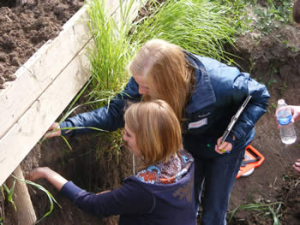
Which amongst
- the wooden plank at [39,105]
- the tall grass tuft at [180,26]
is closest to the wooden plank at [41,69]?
the wooden plank at [39,105]

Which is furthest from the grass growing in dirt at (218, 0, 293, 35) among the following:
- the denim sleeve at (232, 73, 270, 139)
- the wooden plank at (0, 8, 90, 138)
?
the wooden plank at (0, 8, 90, 138)

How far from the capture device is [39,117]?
6.19 feet

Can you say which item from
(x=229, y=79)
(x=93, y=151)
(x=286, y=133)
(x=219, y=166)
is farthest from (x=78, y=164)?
(x=286, y=133)

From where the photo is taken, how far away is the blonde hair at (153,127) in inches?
69.2

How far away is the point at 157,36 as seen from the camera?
2.71 metres

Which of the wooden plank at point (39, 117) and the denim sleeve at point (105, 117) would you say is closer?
the wooden plank at point (39, 117)

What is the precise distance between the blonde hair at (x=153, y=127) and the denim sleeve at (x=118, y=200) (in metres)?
0.17

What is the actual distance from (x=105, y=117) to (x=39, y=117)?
0.42 meters

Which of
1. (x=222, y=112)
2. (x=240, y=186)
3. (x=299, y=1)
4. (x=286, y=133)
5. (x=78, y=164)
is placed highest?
(x=299, y=1)

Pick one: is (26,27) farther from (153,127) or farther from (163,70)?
(153,127)

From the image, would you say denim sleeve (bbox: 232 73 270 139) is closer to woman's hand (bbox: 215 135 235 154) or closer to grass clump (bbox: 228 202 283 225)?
woman's hand (bbox: 215 135 235 154)

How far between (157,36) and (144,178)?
1261 millimetres

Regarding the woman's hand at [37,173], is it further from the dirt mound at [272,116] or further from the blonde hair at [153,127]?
the dirt mound at [272,116]

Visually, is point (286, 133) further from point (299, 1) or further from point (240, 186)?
point (299, 1)
